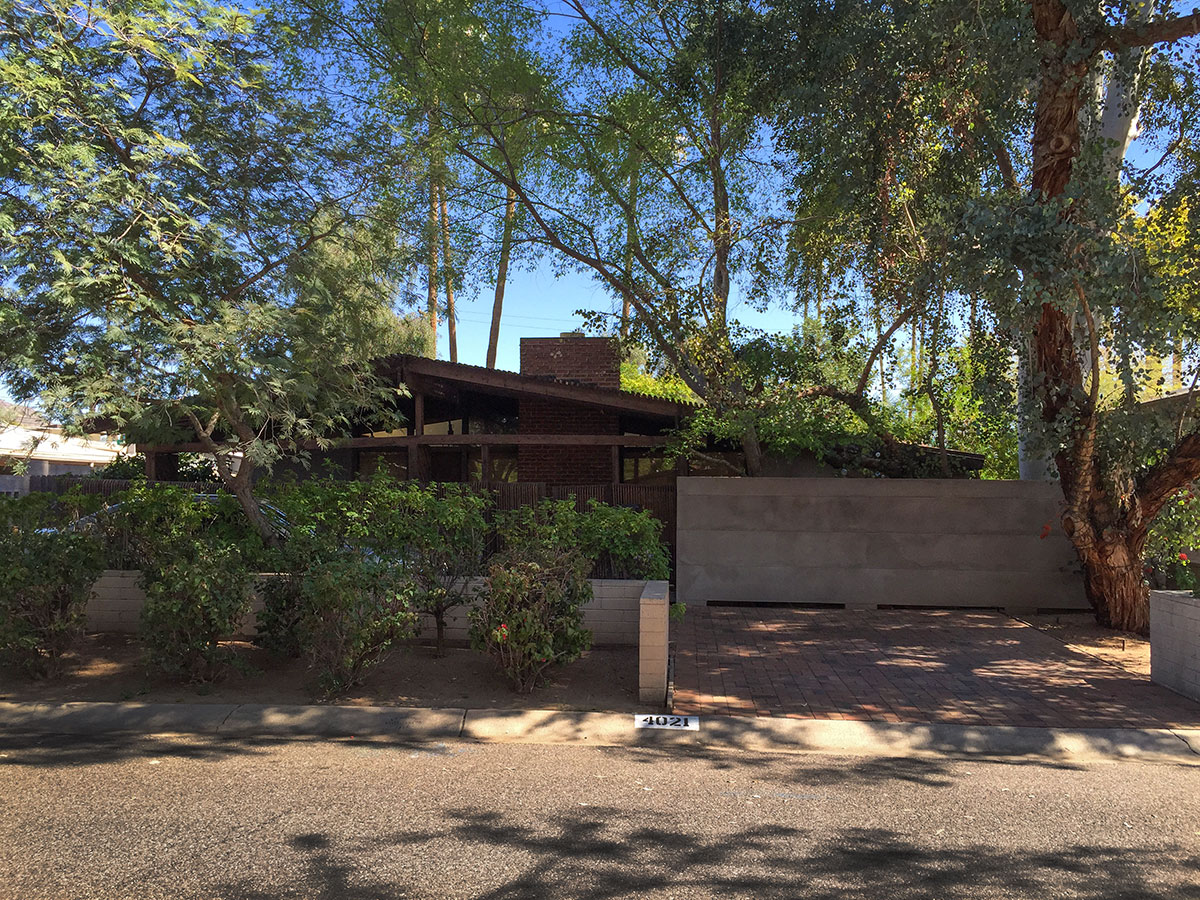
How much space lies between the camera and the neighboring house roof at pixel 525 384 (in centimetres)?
1384

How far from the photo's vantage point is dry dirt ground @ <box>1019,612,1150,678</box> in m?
8.80

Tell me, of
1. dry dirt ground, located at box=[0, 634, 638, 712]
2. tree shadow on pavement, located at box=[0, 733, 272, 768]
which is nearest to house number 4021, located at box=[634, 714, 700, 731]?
dry dirt ground, located at box=[0, 634, 638, 712]

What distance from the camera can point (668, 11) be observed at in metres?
13.1

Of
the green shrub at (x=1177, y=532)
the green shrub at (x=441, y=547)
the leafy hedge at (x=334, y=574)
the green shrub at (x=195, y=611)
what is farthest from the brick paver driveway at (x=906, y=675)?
the green shrub at (x=195, y=611)

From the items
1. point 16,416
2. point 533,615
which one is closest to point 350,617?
point 533,615

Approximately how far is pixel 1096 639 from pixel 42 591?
1056 centimetres

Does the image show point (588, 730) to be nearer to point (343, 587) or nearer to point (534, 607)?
point (534, 607)

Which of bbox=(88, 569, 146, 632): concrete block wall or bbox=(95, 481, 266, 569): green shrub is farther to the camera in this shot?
bbox=(88, 569, 146, 632): concrete block wall

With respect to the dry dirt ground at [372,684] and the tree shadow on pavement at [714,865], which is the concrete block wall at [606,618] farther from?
the tree shadow on pavement at [714,865]

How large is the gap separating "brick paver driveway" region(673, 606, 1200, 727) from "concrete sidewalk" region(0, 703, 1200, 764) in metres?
0.26

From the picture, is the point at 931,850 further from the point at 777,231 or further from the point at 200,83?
the point at 777,231

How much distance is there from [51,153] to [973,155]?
10.0m

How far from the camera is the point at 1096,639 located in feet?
32.5

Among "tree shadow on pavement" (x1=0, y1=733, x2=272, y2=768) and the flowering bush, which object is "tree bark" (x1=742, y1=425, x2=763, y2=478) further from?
"tree shadow on pavement" (x1=0, y1=733, x2=272, y2=768)
